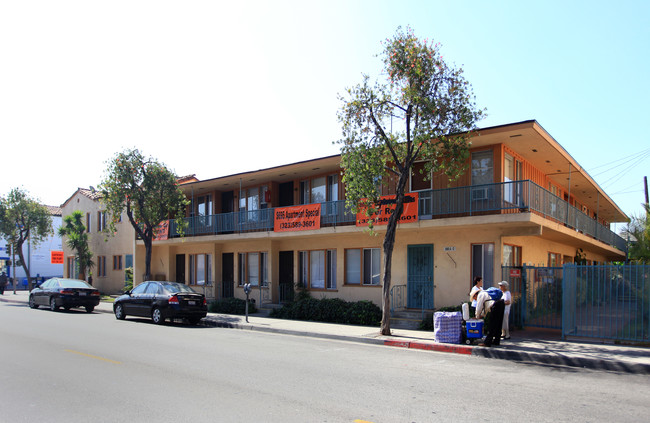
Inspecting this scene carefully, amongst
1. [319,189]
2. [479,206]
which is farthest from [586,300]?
[319,189]

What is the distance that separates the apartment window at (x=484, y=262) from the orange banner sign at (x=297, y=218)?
5935 mm

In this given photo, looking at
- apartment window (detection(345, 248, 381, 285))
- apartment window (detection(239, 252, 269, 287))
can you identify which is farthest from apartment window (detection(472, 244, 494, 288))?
apartment window (detection(239, 252, 269, 287))

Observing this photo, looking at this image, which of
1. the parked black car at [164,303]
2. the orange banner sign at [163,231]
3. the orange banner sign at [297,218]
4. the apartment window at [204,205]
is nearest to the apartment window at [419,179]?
the orange banner sign at [297,218]

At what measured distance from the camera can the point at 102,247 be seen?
110 feet

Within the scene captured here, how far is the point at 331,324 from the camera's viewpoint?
16594mm

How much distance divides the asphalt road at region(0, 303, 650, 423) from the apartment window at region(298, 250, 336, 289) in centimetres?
778

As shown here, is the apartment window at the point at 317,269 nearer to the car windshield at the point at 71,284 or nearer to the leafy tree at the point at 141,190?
the leafy tree at the point at 141,190

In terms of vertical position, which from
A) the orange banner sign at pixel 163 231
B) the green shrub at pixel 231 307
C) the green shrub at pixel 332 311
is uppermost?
the orange banner sign at pixel 163 231

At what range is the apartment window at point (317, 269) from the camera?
20.0 m

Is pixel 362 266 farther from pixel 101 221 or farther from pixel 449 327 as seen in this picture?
pixel 101 221

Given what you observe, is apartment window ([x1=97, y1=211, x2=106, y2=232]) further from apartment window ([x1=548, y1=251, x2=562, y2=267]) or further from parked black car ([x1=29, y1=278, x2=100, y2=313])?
apartment window ([x1=548, y1=251, x2=562, y2=267])

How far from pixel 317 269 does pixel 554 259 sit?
10701 mm

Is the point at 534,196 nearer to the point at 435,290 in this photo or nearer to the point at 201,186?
the point at 435,290

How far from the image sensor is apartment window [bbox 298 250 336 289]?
20031 millimetres
